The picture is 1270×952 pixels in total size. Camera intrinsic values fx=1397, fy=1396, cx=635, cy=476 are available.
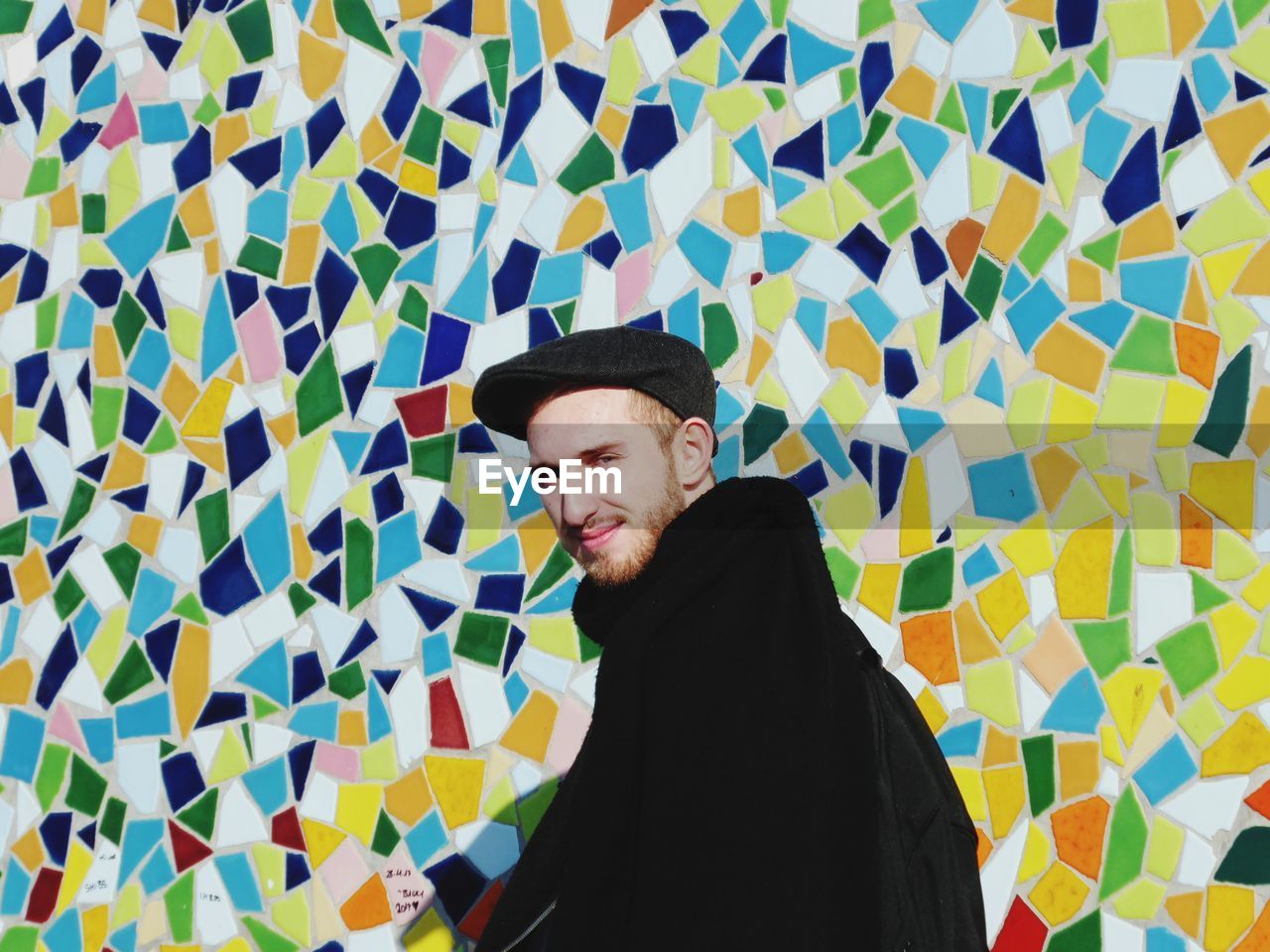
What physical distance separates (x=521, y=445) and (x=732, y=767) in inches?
50.8

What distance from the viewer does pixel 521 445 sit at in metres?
2.89

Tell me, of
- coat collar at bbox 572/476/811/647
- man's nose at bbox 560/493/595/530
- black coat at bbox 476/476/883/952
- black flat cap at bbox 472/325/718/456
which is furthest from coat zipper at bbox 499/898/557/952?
black flat cap at bbox 472/325/718/456

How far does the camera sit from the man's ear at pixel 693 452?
214 cm

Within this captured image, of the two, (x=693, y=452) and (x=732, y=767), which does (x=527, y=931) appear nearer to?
(x=732, y=767)

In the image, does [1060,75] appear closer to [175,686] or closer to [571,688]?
[571,688]

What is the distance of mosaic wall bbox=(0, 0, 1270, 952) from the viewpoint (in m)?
2.56

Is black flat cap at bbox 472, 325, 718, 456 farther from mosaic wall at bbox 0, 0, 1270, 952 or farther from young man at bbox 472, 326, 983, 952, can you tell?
mosaic wall at bbox 0, 0, 1270, 952

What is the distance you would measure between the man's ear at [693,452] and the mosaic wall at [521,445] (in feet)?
1.95

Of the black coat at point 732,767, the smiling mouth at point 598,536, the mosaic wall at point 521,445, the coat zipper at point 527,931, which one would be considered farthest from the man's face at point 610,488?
the mosaic wall at point 521,445

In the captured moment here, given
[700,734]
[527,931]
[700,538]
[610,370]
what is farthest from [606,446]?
[527,931]

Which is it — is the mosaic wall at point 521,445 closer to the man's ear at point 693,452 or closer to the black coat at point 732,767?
the man's ear at point 693,452

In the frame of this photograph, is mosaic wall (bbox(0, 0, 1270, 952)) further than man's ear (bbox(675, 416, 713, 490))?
Yes

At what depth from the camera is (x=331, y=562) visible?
9.67 ft

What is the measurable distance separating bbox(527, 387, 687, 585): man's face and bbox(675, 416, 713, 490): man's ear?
0.02 metres
